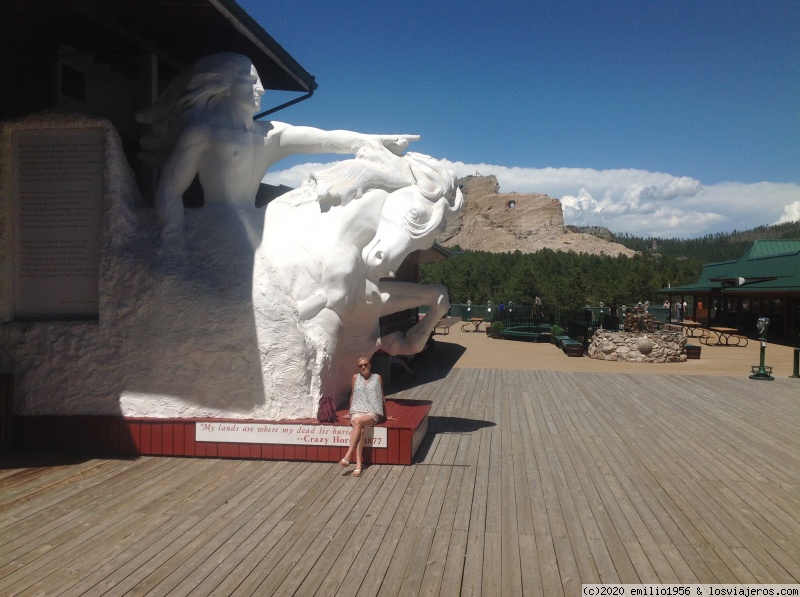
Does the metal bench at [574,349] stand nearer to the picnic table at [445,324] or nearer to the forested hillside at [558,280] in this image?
the picnic table at [445,324]

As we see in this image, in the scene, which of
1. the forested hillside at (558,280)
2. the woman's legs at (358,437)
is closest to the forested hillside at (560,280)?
the forested hillside at (558,280)

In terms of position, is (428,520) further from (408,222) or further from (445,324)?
→ (445,324)

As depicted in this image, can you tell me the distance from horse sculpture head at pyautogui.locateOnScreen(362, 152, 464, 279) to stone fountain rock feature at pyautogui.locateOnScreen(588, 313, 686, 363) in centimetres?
1271

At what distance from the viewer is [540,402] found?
10.8 metres

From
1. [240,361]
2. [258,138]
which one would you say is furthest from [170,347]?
[258,138]

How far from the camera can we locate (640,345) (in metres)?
17.9

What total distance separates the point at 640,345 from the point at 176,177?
15.0 meters

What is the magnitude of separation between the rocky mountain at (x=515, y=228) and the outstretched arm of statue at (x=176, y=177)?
121 metres

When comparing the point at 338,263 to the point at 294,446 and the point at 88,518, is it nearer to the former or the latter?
the point at 294,446

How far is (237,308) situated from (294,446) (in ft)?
5.21

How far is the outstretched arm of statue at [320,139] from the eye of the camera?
24.6 ft

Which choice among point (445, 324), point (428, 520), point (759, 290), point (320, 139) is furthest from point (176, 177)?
point (759, 290)

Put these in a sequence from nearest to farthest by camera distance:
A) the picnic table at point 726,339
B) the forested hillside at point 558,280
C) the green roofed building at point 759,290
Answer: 1. the picnic table at point 726,339
2. the green roofed building at point 759,290
3. the forested hillside at point 558,280

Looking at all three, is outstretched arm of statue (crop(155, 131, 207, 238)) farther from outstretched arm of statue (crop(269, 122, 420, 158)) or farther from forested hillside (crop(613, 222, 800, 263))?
forested hillside (crop(613, 222, 800, 263))
